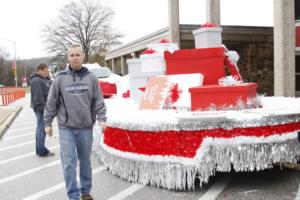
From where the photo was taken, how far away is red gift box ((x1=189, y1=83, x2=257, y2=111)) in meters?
5.38

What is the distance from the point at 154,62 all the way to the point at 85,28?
47.7m

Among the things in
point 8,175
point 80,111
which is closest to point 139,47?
point 8,175

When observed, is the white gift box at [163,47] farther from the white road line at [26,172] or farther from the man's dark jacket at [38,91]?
the white road line at [26,172]

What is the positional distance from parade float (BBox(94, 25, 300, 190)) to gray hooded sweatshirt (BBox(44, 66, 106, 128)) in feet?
2.54

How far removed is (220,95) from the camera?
541 cm

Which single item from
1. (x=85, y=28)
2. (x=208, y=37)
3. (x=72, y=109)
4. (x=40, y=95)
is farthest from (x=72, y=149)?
(x=85, y=28)

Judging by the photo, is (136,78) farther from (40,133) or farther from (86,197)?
(86,197)

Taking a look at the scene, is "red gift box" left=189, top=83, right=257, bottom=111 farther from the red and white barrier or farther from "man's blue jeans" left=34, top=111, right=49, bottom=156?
the red and white barrier

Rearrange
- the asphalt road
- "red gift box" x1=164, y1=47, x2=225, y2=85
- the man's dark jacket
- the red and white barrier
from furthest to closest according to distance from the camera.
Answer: the red and white barrier
the man's dark jacket
"red gift box" x1=164, y1=47, x2=225, y2=85
the asphalt road

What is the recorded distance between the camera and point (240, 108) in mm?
5359

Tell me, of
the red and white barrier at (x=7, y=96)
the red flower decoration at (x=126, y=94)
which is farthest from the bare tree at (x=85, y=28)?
the red flower decoration at (x=126, y=94)

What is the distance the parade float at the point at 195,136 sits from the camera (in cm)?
461

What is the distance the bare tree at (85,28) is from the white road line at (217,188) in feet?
157

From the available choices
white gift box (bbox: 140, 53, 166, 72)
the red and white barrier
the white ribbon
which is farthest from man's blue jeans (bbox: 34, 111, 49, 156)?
the red and white barrier
